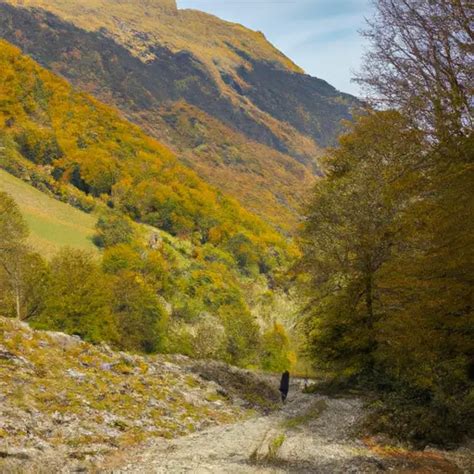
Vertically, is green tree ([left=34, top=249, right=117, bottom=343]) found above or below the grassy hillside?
below

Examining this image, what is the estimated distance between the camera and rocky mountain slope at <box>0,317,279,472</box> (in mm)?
12047

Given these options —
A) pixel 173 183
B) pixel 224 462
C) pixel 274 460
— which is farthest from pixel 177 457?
pixel 173 183

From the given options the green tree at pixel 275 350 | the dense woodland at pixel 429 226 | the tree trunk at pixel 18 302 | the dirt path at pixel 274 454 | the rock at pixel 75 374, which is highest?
the dense woodland at pixel 429 226

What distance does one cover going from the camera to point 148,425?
52.5 ft

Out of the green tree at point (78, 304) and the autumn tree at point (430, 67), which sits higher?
the autumn tree at point (430, 67)

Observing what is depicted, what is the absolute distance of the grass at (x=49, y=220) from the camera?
2729 inches

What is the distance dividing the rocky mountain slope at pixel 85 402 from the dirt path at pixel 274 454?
114cm

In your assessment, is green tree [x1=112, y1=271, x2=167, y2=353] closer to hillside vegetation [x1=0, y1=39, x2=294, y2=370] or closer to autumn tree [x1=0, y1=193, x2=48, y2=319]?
hillside vegetation [x1=0, y1=39, x2=294, y2=370]

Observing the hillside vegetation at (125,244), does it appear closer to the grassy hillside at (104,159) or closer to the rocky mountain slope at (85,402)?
the grassy hillside at (104,159)

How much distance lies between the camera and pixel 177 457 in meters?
12.6

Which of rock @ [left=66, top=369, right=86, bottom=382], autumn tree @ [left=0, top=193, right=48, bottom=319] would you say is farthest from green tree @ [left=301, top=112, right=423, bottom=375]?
autumn tree @ [left=0, top=193, right=48, bottom=319]

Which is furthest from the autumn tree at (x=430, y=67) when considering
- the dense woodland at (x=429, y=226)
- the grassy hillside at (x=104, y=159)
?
the grassy hillside at (x=104, y=159)

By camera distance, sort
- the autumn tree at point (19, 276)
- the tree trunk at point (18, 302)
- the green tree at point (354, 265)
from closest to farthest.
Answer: the green tree at point (354, 265) < the tree trunk at point (18, 302) < the autumn tree at point (19, 276)

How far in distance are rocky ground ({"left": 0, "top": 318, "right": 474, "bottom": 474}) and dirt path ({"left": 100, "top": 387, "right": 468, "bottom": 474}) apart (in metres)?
0.03
